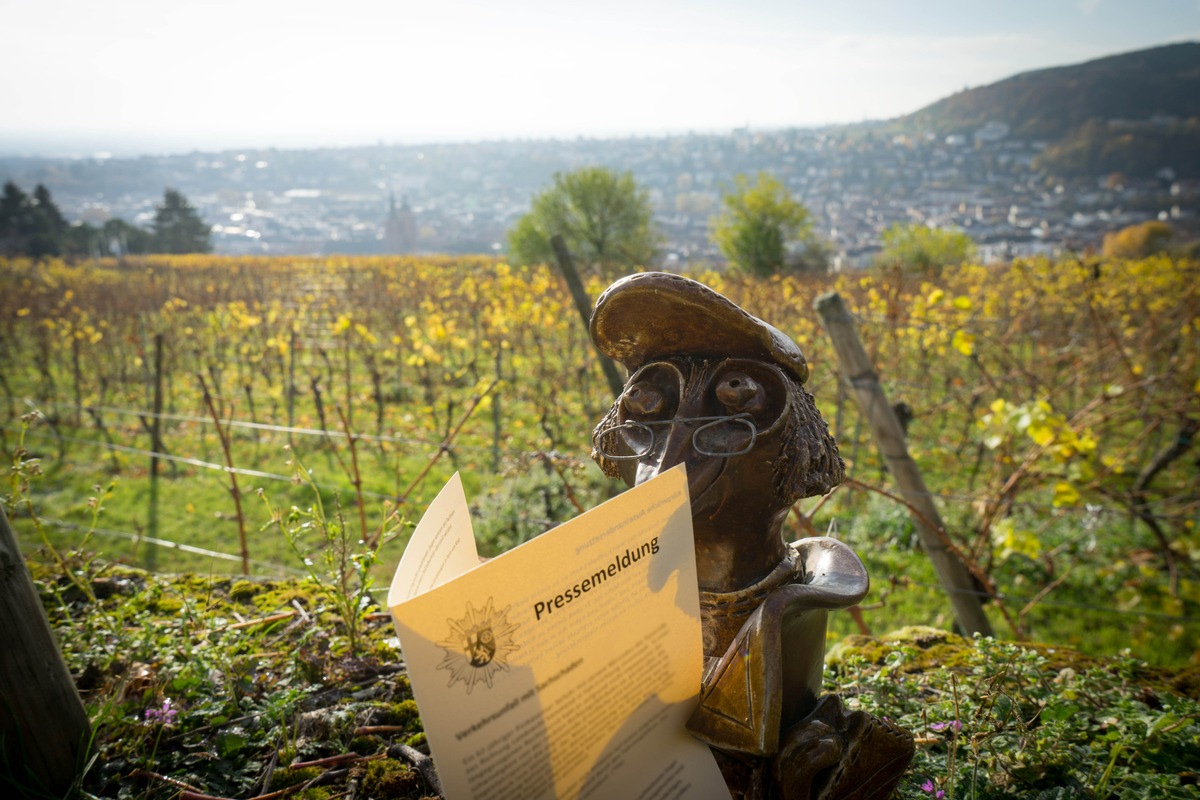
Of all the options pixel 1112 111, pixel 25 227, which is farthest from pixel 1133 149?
pixel 25 227

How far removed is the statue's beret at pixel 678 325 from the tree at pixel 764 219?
2832cm

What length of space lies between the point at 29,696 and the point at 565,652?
147 cm

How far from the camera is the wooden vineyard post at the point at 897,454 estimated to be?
11.0 feet

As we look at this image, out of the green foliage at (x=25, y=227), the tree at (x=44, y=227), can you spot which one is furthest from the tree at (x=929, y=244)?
the green foliage at (x=25, y=227)

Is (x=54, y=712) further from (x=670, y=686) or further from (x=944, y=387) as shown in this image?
(x=944, y=387)

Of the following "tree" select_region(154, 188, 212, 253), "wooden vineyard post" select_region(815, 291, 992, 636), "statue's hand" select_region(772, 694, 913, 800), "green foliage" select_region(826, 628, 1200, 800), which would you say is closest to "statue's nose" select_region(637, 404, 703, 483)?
"statue's hand" select_region(772, 694, 913, 800)

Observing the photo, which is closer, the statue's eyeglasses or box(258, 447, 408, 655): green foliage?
the statue's eyeglasses

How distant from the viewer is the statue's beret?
1264 millimetres

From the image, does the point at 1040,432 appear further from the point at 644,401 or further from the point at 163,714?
the point at 163,714

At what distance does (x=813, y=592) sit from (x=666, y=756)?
400mm

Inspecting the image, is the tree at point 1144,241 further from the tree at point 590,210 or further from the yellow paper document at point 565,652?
the yellow paper document at point 565,652

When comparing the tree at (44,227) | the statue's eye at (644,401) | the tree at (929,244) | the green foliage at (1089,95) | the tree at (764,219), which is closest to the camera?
the statue's eye at (644,401)

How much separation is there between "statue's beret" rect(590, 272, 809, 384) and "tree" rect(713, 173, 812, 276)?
28323 millimetres

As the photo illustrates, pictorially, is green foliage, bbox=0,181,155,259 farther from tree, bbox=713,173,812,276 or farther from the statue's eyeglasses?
the statue's eyeglasses
